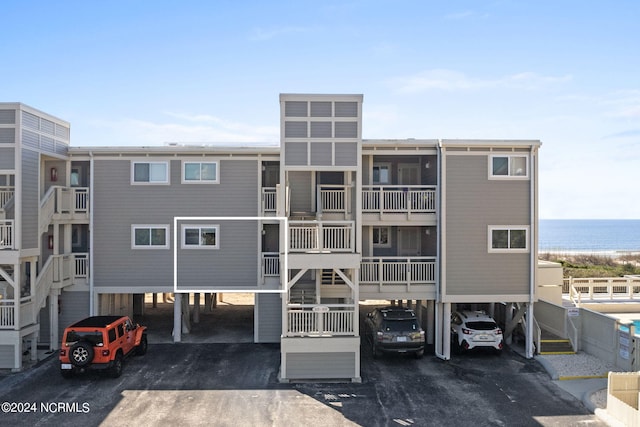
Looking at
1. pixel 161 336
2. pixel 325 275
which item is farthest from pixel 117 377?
pixel 325 275

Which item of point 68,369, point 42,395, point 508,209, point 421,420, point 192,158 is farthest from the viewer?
point 192,158

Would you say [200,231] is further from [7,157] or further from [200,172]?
[7,157]

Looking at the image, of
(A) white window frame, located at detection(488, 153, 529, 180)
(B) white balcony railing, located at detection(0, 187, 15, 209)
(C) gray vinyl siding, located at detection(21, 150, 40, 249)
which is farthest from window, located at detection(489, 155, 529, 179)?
(B) white balcony railing, located at detection(0, 187, 15, 209)

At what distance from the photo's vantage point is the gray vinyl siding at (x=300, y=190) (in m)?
17.0

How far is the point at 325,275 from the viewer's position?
16.1 metres

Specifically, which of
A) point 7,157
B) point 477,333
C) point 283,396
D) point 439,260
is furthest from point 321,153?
point 7,157

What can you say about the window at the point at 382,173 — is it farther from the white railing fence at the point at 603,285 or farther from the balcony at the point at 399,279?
the white railing fence at the point at 603,285

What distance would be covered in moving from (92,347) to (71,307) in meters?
5.30

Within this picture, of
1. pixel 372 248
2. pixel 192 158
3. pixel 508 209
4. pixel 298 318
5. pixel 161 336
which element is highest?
pixel 192 158

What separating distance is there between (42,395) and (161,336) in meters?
6.11

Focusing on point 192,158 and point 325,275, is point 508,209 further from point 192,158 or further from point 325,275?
point 192,158

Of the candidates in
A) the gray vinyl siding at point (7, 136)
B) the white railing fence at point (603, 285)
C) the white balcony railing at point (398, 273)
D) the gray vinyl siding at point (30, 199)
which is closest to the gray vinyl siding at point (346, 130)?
the white balcony railing at point (398, 273)

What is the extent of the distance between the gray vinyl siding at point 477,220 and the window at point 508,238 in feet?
0.59

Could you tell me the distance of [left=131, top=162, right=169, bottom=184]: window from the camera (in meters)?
16.8
